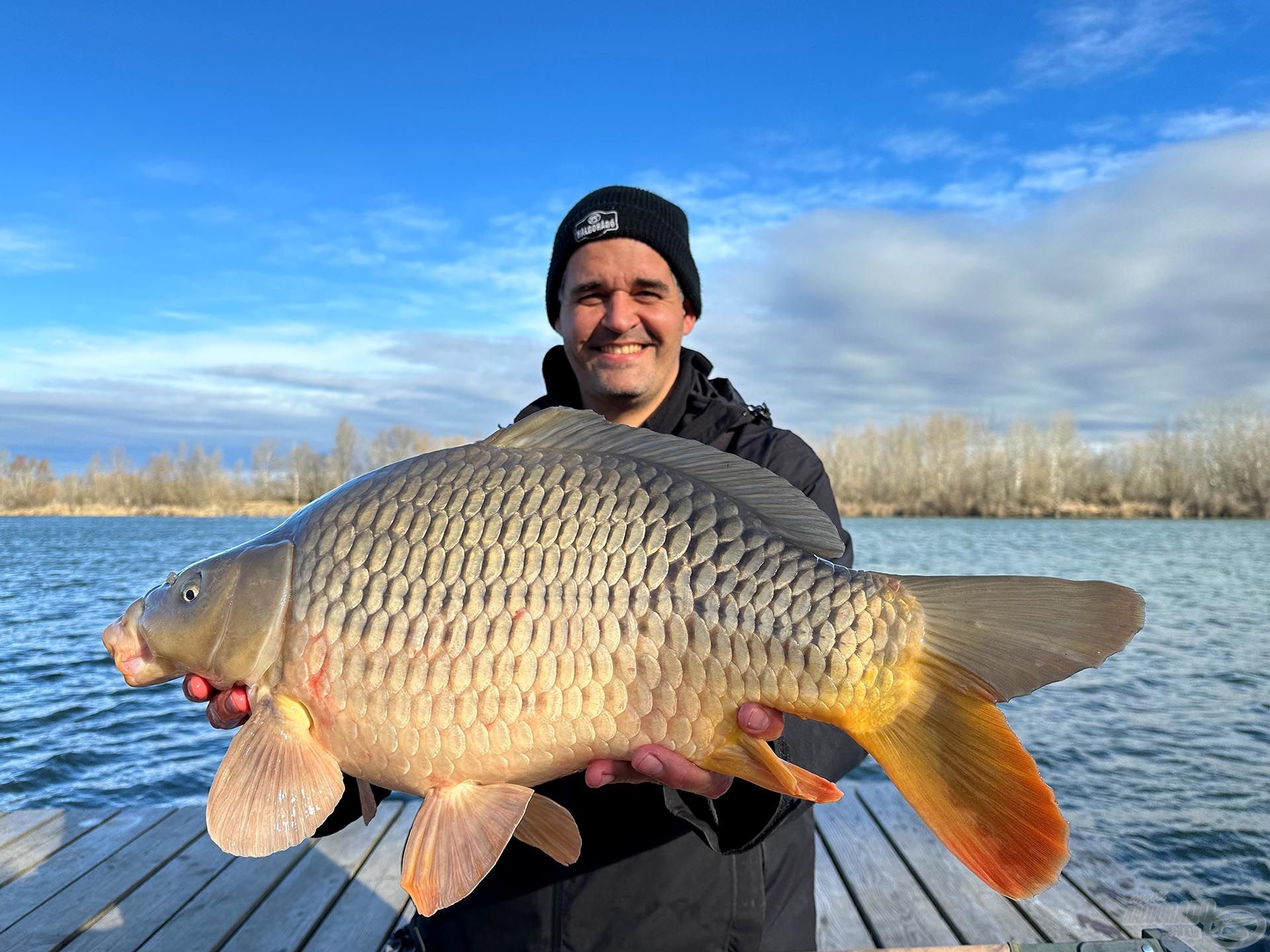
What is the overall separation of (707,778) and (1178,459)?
168ft

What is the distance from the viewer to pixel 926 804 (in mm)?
1162

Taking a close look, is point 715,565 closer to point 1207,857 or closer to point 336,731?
point 336,731

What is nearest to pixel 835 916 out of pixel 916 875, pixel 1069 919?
pixel 916 875

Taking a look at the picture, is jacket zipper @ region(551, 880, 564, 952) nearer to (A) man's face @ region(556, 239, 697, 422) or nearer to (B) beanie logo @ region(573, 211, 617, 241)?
(A) man's face @ region(556, 239, 697, 422)

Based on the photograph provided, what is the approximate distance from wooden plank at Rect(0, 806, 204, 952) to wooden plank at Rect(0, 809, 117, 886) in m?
0.25

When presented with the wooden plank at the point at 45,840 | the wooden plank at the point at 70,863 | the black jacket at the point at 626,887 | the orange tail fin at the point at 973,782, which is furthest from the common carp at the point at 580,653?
the wooden plank at the point at 45,840

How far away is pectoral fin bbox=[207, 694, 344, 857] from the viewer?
4.38ft

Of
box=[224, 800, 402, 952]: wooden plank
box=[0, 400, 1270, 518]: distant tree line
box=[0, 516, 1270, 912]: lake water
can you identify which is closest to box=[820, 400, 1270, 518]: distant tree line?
box=[0, 400, 1270, 518]: distant tree line

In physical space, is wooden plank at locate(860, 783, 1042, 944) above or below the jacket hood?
below

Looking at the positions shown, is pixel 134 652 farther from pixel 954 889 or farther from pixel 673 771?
pixel 954 889

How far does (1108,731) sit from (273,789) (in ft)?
26.8

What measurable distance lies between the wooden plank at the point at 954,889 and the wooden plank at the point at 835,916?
0.92ft

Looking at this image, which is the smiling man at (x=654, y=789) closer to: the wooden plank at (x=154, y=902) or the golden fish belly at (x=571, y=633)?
the golden fish belly at (x=571, y=633)

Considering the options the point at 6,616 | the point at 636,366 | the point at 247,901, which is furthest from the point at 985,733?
the point at 6,616
